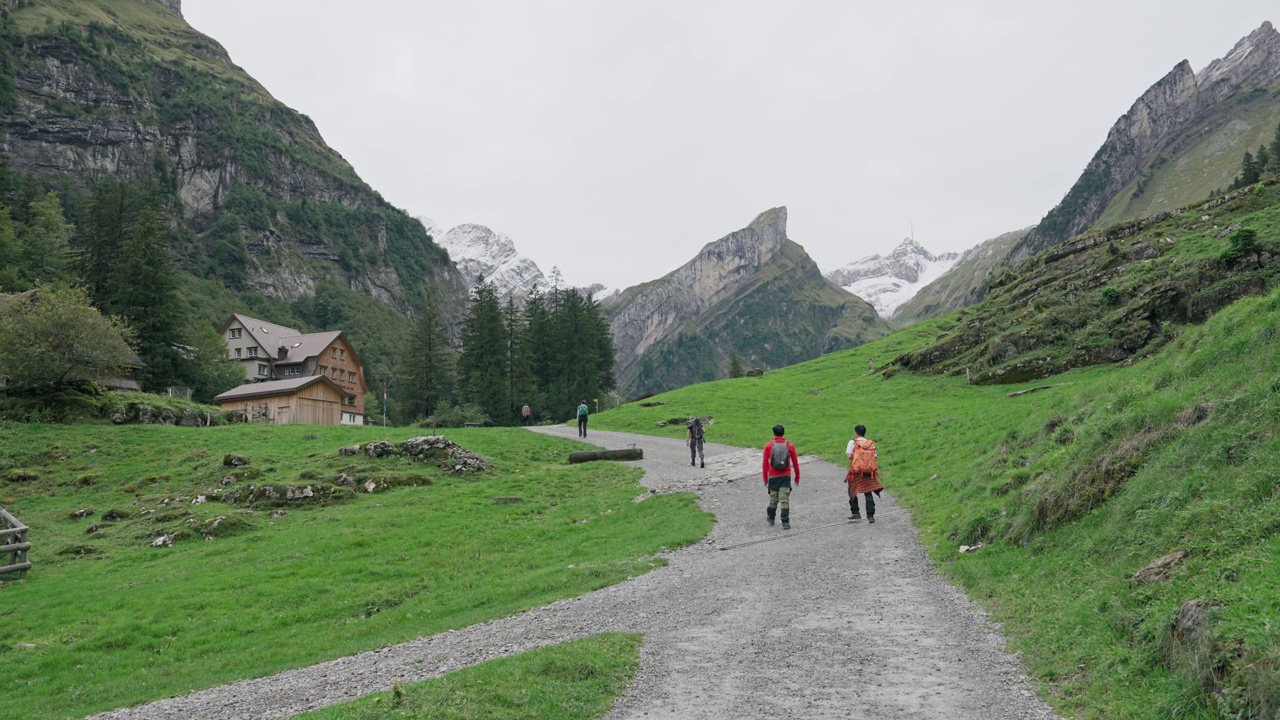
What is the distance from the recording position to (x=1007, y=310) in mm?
62000

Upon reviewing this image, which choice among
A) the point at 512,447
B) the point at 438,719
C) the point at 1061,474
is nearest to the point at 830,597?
the point at 1061,474

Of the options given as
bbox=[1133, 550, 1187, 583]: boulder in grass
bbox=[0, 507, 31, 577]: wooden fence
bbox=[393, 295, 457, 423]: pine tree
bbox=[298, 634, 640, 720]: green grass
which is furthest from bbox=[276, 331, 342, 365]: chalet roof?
bbox=[1133, 550, 1187, 583]: boulder in grass

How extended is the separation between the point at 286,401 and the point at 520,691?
226 ft

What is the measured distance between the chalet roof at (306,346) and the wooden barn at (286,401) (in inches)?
1012

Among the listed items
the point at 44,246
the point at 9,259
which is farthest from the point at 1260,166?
the point at 44,246

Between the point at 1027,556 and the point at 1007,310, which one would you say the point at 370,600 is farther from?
the point at 1007,310

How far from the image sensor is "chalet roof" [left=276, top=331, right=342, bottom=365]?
326 ft

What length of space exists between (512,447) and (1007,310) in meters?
46.6

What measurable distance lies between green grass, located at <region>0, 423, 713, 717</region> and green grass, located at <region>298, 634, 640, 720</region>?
568 centimetres

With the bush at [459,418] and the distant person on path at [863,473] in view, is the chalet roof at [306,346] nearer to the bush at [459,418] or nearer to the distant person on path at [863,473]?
the bush at [459,418]

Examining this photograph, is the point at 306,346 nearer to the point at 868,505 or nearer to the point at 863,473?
the point at 863,473

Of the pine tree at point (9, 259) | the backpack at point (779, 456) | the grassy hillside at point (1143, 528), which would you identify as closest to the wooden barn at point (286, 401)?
the pine tree at point (9, 259)

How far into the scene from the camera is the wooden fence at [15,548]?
23.2 meters

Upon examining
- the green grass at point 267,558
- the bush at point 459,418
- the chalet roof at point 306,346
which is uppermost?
the chalet roof at point 306,346
